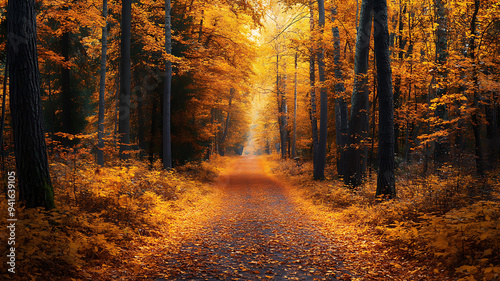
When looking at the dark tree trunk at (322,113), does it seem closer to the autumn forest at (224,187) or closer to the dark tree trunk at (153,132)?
the autumn forest at (224,187)

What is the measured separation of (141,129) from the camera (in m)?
16.9

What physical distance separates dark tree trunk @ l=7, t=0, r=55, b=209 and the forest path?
112 inches

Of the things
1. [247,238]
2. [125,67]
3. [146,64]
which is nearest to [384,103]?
[247,238]

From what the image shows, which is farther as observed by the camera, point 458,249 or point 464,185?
point 464,185

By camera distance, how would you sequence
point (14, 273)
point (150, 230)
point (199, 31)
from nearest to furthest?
1. point (14, 273)
2. point (150, 230)
3. point (199, 31)

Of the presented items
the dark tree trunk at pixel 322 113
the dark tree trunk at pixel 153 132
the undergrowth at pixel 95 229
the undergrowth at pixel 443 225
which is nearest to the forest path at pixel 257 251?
the undergrowth at pixel 95 229

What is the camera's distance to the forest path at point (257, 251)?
4824 millimetres

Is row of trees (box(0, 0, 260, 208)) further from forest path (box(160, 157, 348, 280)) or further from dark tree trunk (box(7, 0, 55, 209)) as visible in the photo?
forest path (box(160, 157, 348, 280))

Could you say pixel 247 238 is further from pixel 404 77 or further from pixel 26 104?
pixel 404 77

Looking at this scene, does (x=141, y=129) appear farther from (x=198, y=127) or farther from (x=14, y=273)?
(x=14, y=273)

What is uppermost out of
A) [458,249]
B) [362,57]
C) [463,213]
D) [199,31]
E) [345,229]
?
[199,31]

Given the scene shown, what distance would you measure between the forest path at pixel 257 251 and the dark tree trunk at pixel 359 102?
10.4 ft

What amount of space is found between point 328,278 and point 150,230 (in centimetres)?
416

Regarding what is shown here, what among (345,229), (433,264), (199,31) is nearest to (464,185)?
(345,229)
